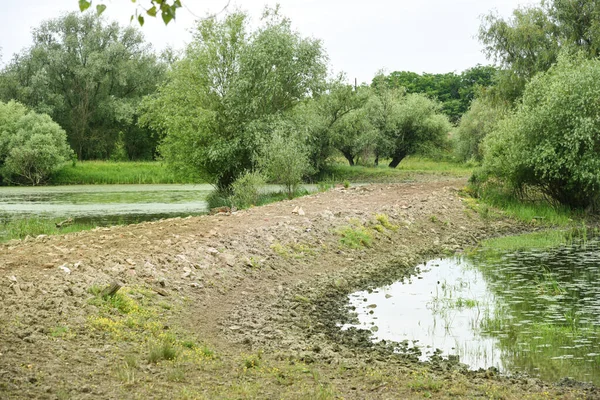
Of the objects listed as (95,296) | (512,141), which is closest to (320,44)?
(512,141)

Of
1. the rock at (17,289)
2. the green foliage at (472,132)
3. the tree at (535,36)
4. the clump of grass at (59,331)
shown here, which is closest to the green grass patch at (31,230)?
the rock at (17,289)

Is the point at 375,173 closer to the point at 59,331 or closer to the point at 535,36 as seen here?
the point at 535,36

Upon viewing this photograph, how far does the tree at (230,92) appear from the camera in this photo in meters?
33.3

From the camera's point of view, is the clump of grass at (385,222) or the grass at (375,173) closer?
the clump of grass at (385,222)

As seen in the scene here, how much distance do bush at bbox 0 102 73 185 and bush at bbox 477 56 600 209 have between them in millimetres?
37551

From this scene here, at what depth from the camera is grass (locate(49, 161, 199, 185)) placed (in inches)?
2217

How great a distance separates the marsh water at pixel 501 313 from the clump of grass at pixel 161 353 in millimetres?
3387

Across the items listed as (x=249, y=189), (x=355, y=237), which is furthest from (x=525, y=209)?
(x=355, y=237)

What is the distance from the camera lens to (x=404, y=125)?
61188mm

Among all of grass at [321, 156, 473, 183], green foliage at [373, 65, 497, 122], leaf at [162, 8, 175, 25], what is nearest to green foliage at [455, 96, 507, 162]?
grass at [321, 156, 473, 183]

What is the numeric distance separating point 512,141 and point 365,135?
2941 centimetres

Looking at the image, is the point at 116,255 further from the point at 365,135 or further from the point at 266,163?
the point at 365,135

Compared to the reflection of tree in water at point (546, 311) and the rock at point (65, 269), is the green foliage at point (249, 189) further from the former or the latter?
the rock at point (65, 269)

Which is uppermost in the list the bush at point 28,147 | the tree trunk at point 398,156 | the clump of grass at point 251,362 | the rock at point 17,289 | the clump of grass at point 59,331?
the bush at point 28,147
